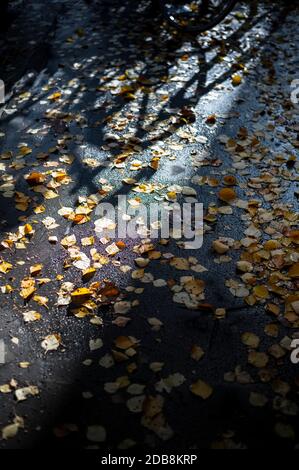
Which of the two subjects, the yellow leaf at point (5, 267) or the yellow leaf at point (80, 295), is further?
the yellow leaf at point (5, 267)

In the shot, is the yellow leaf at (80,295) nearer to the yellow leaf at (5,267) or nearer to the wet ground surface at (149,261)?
the wet ground surface at (149,261)

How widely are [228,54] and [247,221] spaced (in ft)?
12.2

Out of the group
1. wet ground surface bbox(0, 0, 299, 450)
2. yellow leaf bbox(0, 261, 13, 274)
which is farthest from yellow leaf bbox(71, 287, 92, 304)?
yellow leaf bbox(0, 261, 13, 274)

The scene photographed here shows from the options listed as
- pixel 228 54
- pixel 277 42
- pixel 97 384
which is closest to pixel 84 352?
pixel 97 384

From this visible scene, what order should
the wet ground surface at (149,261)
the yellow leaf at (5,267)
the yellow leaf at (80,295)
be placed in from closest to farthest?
the wet ground surface at (149,261)
the yellow leaf at (80,295)
the yellow leaf at (5,267)

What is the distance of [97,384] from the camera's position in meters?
2.47

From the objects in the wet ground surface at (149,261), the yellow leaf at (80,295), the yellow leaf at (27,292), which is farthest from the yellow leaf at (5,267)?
the yellow leaf at (80,295)

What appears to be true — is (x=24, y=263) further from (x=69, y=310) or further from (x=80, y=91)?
(x=80, y=91)

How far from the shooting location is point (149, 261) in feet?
10.5

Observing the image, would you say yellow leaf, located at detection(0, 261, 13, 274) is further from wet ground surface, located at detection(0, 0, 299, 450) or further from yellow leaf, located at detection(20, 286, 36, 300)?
yellow leaf, located at detection(20, 286, 36, 300)

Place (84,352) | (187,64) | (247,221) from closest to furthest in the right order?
(84,352) < (247,221) < (187,64)

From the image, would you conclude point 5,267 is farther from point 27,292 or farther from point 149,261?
point 149,261

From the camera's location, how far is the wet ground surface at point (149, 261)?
2355 millimetres

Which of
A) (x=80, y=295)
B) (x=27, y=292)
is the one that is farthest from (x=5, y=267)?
(x=80, y=295)
